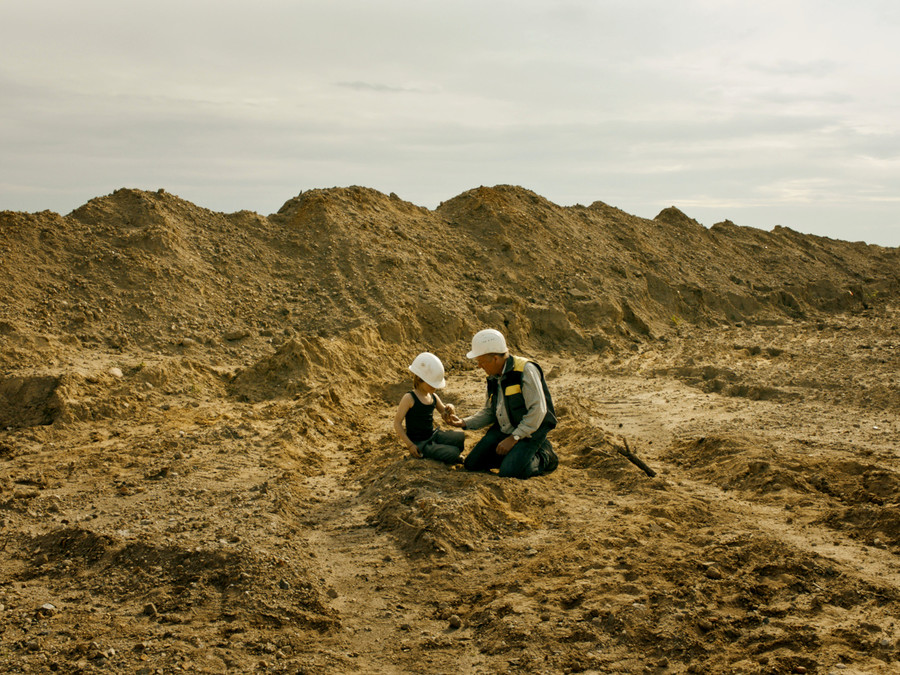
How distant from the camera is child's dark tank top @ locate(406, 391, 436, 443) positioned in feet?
20.3

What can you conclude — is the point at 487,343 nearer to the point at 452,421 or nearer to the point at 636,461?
the point at 452,421

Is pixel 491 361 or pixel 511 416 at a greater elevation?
pixel 491 361

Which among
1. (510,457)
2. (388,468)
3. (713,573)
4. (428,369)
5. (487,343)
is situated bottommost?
(713,573)

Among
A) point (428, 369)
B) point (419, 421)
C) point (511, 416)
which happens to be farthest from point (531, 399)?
point (419, 421)

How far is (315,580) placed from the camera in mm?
4660

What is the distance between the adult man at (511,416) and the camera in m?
5.86

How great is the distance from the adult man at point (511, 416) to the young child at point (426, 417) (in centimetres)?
19

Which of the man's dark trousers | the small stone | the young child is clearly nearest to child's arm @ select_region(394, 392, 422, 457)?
the young child

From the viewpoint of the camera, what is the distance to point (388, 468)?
6.44 m

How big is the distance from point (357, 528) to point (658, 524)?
2.22 m

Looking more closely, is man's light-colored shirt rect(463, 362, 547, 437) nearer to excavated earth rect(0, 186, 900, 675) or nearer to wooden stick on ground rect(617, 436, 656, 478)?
excavated earth rect(0, 186, 900, 675)

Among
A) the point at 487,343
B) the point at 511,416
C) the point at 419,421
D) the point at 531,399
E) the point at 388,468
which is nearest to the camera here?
the point at 487,343

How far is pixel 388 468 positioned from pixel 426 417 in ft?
1.99

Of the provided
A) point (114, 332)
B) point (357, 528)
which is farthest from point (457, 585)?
point (114, 332)
